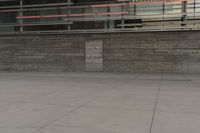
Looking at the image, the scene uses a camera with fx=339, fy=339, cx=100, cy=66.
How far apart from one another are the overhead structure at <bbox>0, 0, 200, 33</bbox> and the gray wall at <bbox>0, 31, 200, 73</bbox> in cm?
69

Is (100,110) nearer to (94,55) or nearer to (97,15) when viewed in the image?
(94,55)

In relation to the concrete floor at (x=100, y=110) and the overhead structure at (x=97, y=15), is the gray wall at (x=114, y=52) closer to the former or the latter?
the overhead structure at (x=97, y=15)

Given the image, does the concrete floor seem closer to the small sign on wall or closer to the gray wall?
the gray wall

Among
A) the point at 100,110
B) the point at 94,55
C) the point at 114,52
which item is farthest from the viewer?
the point at 94,55

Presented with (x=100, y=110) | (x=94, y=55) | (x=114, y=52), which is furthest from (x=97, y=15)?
(x=100, y=110)

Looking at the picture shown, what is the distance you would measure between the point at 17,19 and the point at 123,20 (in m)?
8.02

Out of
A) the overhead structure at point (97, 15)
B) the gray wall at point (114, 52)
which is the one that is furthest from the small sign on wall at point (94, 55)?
the overhead structure at point (97, 15)

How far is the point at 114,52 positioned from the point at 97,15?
10.1ft

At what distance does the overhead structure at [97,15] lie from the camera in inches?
814

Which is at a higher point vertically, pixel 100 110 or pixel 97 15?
pixel 97 15

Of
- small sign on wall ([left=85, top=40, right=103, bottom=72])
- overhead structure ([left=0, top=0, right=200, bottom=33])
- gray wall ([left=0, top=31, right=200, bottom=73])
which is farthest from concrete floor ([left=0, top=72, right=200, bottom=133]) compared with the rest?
overhead structure ([left=0, top=0, right=200, bottom=33])

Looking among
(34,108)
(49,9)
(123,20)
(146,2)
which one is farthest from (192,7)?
(34,108)

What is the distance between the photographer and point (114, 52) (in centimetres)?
2061

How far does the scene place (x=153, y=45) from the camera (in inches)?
784
